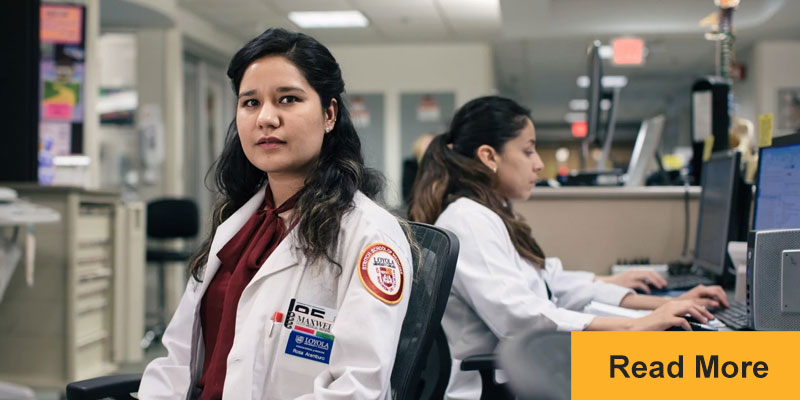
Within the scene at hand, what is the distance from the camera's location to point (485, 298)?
1.58 metres

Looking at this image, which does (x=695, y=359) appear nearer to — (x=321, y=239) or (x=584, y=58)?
(x=321, y=239)

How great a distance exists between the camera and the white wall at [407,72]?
8.50m

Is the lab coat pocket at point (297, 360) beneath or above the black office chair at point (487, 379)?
above

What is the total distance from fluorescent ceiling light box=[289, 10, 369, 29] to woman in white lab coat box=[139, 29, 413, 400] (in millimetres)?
5970

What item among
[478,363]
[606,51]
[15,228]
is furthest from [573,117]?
[478,363]

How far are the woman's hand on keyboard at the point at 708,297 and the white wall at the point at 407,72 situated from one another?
271 inches

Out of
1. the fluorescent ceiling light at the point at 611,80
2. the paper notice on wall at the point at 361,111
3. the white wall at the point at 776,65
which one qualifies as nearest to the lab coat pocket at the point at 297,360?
the paper notice on wall at the point at 361,111

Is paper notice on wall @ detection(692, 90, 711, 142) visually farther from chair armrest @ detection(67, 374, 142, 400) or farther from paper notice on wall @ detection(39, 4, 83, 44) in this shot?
paper notice on wall @ detection(39, 4, 83, 44)

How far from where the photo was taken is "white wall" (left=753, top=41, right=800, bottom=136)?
324 inches

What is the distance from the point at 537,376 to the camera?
570 mm

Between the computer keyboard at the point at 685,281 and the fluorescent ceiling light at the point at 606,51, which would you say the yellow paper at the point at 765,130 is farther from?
the fluorescent ceiling light at the point at 606,51

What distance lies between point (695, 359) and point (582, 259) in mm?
2070

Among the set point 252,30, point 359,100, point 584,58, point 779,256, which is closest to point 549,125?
point 584,58

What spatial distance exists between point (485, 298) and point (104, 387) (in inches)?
30.6
